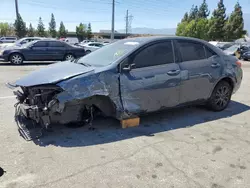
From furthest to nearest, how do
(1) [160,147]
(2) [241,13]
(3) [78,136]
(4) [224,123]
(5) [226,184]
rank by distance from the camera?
(2) [241,13]
(4) [224,123]
(3) [78,136]
(1) [160,147]
(5) [226,184]

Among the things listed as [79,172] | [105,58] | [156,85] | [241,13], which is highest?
[241,13]

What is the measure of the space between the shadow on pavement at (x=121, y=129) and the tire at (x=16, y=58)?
416 inches

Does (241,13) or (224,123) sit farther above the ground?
(241,13)

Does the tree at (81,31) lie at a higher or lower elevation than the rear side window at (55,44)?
higher

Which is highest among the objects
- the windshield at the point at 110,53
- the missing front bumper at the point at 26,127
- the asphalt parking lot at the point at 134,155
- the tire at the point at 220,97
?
the windshield at the point at 110,53

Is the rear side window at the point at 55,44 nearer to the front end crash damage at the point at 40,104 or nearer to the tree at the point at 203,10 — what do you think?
the front end crash damage at the point at 40,104

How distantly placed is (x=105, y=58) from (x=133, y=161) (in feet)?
6.40

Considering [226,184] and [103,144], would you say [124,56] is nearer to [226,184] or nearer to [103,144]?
[103,144]

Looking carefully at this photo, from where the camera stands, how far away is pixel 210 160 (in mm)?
3283

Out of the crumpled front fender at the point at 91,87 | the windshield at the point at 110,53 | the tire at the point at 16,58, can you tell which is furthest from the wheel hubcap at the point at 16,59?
the crumpled front fender at the point at 91,87

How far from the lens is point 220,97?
532cm

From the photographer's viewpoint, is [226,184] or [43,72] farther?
[43,72]

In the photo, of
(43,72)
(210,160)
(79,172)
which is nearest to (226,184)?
(210,160)

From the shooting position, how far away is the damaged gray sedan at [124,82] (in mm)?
3635
